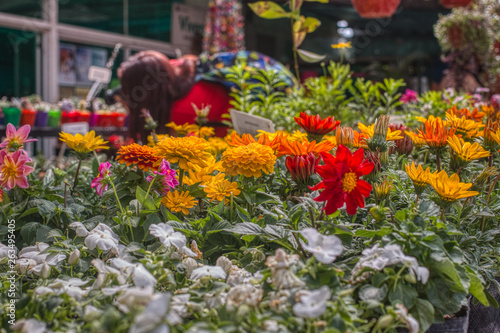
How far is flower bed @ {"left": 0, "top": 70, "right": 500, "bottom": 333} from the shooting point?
0.53m

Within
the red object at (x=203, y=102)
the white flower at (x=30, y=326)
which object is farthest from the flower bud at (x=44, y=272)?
the red object at (x=203, y=102)

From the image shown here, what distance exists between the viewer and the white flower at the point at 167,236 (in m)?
0.64

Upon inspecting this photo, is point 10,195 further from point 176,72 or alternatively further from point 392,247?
point 176,72

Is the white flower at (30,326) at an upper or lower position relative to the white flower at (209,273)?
lower

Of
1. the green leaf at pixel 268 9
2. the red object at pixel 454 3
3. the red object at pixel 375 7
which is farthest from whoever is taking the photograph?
the red object at pixel 454 3

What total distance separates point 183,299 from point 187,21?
6.05 m

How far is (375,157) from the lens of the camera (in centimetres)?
76

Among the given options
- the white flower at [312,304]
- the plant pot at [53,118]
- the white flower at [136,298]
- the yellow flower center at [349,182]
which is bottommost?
the plant pot at [53,118]

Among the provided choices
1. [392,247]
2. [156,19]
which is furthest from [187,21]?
[392,247]

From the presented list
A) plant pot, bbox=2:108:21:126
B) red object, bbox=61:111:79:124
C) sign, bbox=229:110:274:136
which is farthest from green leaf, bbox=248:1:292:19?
red object, bbox=61:111:79:124

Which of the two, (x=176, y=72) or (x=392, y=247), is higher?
(x=176, y=72)

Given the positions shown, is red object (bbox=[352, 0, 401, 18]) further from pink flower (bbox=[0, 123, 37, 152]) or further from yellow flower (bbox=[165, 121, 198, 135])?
pink flower (bbox=[0, 123, 37, 152])

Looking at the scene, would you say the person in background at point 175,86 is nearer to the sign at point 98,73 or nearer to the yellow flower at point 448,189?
the sign at point 98,73

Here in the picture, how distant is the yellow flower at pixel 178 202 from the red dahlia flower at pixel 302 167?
18 centimetres
